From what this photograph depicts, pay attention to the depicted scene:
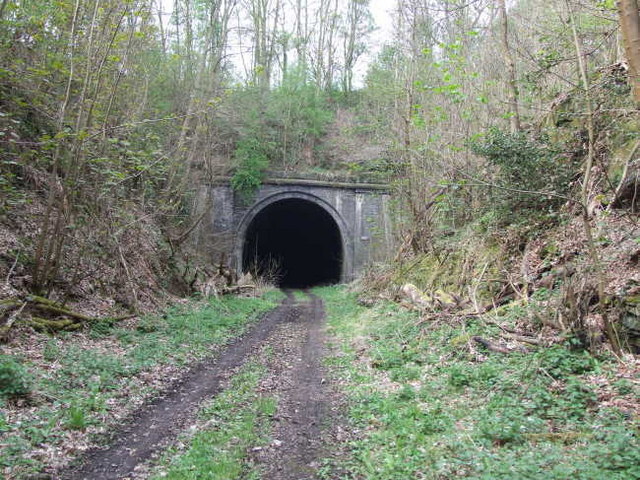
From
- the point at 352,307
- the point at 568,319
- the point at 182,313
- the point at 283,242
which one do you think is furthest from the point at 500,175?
the point at 283,242

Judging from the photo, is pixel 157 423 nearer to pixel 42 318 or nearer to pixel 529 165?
pixel 42 318

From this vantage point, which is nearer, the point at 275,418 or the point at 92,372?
the point at 275,418

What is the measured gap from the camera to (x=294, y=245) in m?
32.4

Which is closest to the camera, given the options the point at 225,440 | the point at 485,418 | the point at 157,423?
the point at 485,418

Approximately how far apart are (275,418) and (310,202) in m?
19.2

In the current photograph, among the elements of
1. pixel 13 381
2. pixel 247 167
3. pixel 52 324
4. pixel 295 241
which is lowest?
pixel 13 381

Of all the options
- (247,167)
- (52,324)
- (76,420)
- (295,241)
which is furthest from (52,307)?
(295,241)

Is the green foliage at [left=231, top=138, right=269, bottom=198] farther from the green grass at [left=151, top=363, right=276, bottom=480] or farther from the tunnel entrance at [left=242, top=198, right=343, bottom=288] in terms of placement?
the green grass at [left=151, top=363, right=276, bottom=480]

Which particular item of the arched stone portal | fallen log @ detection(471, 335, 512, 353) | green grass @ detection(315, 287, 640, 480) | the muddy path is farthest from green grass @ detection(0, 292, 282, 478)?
the arched stone portal

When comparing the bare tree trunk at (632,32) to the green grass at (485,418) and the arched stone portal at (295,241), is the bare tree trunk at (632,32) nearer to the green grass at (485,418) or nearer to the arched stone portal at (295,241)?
the green grass at (485,418)

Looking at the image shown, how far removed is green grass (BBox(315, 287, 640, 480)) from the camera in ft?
11.2

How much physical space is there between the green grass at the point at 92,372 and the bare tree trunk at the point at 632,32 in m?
6.49

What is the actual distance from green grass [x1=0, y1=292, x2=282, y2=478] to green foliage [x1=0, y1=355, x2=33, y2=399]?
0.09 metres

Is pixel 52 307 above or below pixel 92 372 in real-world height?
above
